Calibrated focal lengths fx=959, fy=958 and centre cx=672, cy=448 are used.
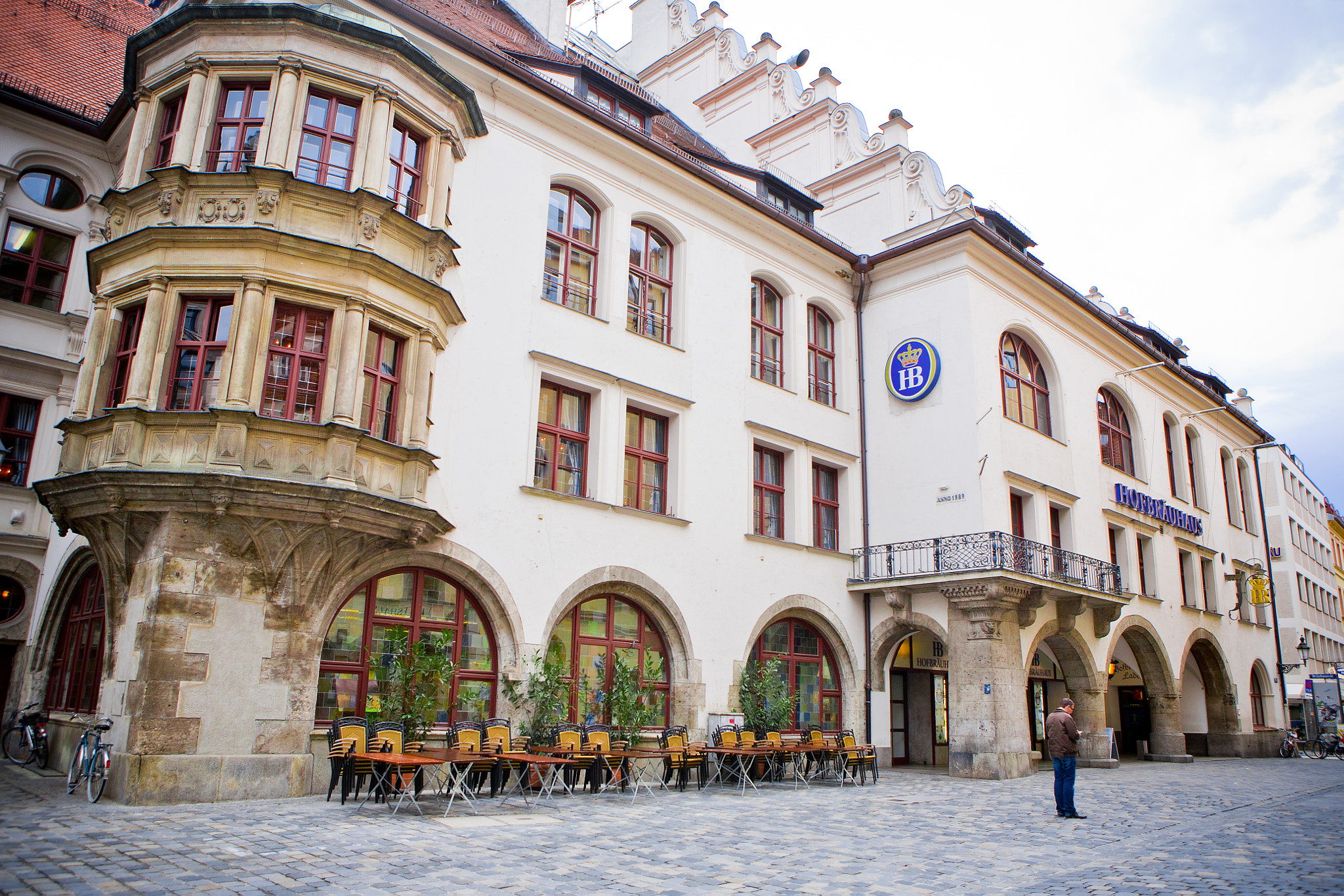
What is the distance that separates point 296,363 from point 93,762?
17.2ft

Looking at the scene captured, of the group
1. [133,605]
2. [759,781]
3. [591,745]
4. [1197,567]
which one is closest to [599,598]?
[591,745]

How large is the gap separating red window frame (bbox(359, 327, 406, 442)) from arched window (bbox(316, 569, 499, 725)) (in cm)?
212

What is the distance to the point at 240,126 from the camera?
43.2 ft

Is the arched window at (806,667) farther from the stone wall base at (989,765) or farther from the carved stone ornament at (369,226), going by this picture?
the carved stone ornament at (369,226)

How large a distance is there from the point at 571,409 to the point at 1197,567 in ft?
72.1

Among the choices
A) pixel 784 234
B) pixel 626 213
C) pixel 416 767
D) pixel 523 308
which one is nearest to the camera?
pixel 416 767

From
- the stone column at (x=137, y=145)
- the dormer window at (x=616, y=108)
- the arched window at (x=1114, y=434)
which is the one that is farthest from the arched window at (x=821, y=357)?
the stone column at (x=137, y=145)

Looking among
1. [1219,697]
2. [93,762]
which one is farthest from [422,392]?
[1219,697]

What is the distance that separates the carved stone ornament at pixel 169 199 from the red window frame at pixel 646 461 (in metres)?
7.75

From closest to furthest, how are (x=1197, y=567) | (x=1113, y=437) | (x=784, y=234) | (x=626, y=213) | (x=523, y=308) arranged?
1. (x=523, y=308)
2. (x=626, y=213)
3. (x=784, y=234)
4. (x=1113, y=437)
5. (x=1197, y=567)

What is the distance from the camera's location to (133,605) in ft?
38.1

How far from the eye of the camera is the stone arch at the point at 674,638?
16.5 metres

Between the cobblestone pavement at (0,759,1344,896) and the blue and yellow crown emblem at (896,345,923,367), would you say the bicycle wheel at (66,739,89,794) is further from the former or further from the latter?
the blue and yellow crown emblem at (896,345,923,367)

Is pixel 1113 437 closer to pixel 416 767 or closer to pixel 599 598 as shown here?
pixel 599 598
